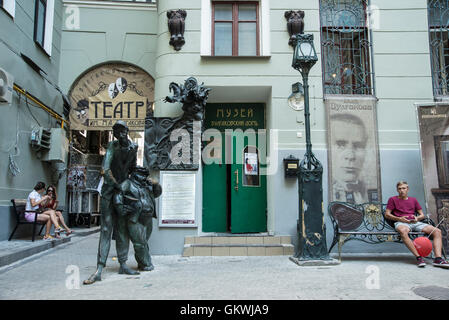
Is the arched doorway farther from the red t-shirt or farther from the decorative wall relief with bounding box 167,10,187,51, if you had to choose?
the red t-shirt

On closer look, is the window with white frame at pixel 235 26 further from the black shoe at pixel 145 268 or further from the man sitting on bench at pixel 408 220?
the black shoe at pixel 145 268

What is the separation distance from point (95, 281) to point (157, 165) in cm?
326

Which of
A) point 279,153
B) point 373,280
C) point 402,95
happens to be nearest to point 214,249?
point 279,153

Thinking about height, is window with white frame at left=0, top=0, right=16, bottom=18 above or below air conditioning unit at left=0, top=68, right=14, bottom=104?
above

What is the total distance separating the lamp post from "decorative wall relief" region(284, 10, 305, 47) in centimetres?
153

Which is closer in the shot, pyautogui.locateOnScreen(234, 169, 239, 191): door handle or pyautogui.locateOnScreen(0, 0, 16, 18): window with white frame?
pyautogui.locateOnScreen(0, 0, 16, 18): window with white frame

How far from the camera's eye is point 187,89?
7977 millimetres

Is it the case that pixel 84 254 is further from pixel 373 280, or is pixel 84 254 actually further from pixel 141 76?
pixel 373 280

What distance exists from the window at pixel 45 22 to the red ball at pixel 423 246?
9840 mm

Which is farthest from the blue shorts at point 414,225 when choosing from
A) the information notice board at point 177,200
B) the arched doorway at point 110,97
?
the arched doorway at point 110,97

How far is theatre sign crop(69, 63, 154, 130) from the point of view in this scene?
10.3 metres

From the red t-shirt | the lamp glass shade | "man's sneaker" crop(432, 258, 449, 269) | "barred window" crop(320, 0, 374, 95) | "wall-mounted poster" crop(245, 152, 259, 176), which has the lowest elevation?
"man's sneaker" crop(432, 258, 449, 269)

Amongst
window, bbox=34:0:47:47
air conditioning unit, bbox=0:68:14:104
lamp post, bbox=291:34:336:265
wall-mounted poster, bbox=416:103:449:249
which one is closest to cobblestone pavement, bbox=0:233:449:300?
lamp post, bbox=291:34:336:265

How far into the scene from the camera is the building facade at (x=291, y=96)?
26.4 feet
